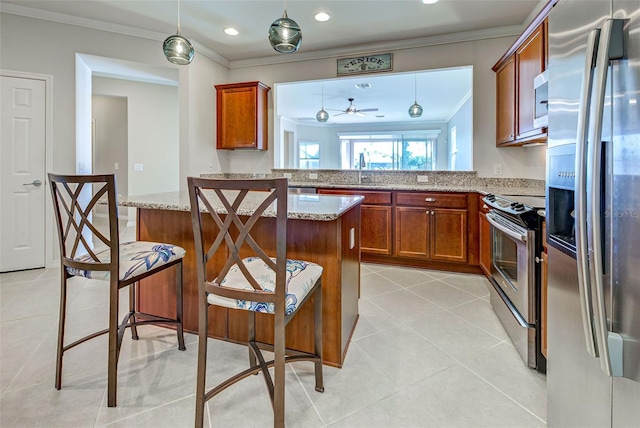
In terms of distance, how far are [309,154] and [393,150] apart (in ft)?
8.41

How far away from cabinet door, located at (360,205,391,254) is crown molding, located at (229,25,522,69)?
2003 millimetres

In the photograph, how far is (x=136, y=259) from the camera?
1.62 metres

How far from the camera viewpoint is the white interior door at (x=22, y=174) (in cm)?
337

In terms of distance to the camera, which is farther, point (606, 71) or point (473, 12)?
point (473, 12)

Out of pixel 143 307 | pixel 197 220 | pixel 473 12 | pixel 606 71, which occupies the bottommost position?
pixel 143 307

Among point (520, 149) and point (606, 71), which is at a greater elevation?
point (520, 149)

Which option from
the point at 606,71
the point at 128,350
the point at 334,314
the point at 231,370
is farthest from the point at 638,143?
the point at 128,350

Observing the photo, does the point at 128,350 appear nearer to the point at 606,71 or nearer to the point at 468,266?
the point at 606,71

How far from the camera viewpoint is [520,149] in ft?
11.9

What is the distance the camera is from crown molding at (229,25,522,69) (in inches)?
142

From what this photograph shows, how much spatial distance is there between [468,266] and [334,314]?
2200 mm

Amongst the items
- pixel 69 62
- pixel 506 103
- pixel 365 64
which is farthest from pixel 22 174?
pixel 506 103

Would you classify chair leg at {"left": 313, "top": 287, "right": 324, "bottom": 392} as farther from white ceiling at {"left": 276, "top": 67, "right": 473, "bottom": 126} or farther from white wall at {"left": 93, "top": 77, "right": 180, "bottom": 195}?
white wall at {"left": 93, "top": 77, "right": 180, "bottom": 195}

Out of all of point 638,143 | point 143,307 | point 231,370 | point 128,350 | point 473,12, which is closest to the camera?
point 638,143
